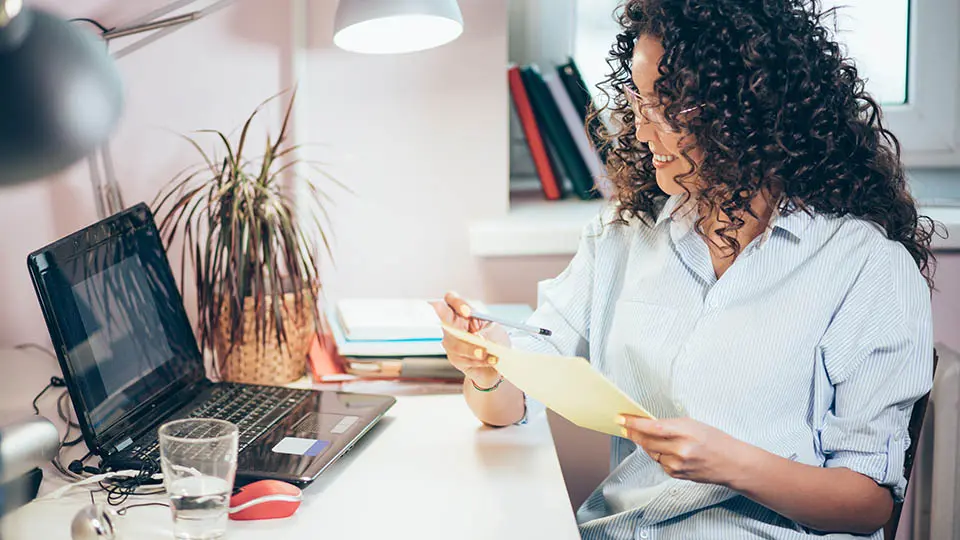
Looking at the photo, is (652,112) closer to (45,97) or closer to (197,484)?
(197,484)

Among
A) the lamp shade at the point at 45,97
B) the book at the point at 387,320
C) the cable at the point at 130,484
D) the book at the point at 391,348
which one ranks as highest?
the lamp shade at the point at 45,97

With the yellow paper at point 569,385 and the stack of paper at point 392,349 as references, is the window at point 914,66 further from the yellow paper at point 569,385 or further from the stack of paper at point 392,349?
the yellow paper at point 569,385

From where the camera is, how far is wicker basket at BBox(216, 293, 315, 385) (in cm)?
130

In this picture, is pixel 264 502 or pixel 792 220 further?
pixel 792 220

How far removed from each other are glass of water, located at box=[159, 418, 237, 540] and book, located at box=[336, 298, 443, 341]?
47 cm

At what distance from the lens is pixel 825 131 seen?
104cm

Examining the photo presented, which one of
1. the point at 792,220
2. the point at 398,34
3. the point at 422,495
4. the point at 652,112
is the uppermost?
the point at 398,34

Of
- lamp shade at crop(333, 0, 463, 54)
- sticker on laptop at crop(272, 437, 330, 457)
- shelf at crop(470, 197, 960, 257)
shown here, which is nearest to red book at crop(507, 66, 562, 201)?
shelf at crop(470, 197, 960, 257)

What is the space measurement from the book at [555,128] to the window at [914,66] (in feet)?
0.71

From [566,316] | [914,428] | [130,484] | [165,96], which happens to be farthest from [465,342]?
[165,96]

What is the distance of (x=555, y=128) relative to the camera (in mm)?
1648

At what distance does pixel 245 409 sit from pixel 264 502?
0.93ft

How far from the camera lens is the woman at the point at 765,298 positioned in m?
0.97

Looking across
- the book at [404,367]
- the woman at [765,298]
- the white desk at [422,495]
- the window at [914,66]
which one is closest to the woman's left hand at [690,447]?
the woman at [765,298]
